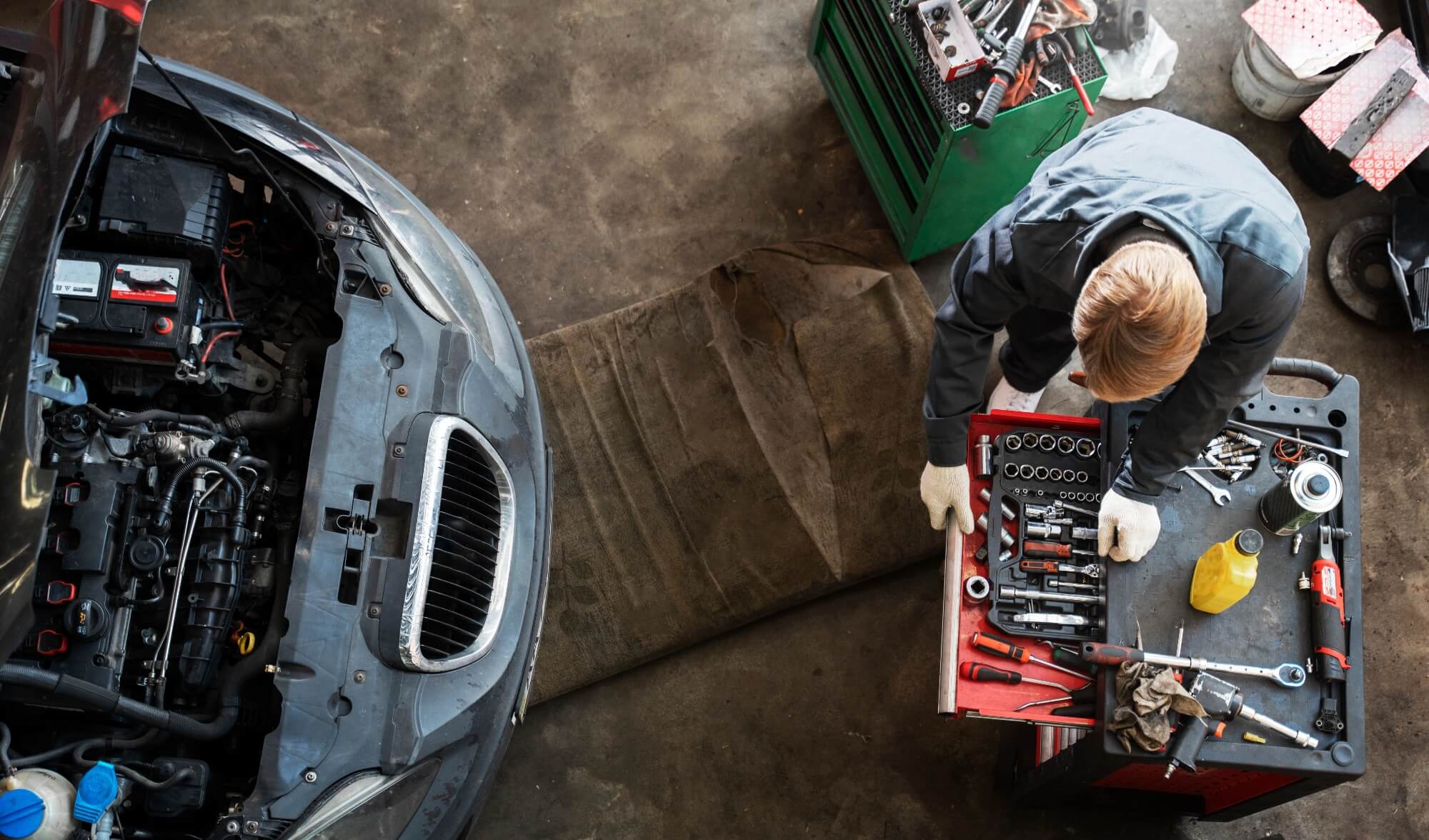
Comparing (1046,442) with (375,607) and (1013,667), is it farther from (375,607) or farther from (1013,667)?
(375,607)

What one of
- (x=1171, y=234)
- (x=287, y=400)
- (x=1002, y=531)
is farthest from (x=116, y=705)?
(x=1171, y=234)

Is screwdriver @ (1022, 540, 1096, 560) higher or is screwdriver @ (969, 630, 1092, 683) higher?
screwdriver @ (1022, 540, 1096, 560)

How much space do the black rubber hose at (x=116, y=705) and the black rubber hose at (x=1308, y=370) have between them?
2.38 m

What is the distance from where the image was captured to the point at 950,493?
252 centimetres

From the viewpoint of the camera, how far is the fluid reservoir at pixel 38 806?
186 centimetres

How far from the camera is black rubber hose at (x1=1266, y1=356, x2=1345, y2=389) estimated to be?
8.28ft

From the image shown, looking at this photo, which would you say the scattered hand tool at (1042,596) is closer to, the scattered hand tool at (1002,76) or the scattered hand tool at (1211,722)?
the scattered hand tool at (1211,722)

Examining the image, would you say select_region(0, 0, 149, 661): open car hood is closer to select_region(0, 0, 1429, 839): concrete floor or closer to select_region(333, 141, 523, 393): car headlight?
select_region(333, 141, 523, 393): car headlight

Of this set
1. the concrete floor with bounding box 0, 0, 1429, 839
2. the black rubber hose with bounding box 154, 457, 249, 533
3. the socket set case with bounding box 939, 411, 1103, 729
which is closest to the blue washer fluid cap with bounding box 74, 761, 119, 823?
the black rubber hose with bounding box 154, 457, 249, 533

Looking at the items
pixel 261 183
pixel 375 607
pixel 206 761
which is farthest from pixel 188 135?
pixel 206 761

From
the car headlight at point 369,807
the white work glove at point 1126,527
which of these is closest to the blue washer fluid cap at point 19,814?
the car headlight at point 369,807

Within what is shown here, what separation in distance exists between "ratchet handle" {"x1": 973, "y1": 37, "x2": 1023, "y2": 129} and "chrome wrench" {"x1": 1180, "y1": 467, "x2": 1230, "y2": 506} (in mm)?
964

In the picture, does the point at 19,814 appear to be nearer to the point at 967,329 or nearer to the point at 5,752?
the point at 5,752

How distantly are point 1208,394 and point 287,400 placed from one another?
1930 mm
